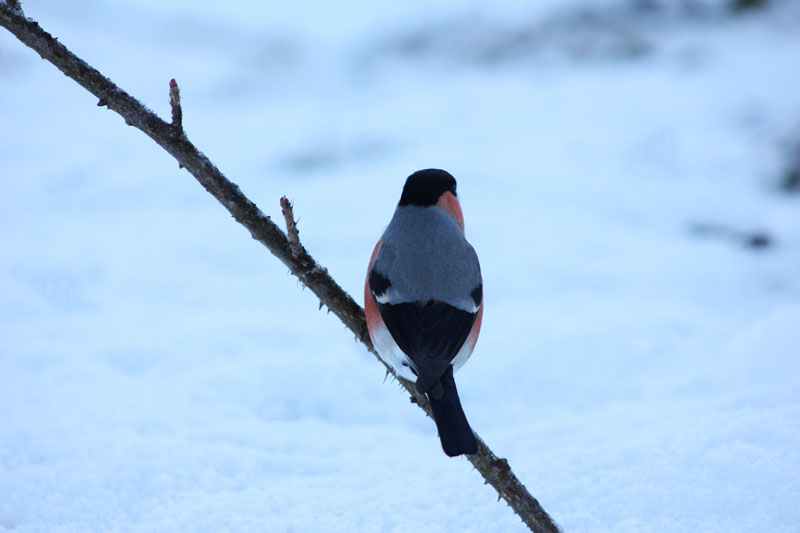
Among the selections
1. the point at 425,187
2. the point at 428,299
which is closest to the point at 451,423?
the point at 428,299

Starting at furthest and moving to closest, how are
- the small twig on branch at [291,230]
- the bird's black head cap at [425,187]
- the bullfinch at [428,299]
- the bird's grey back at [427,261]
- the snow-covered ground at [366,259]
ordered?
the bird's black head cap at [425,187]
the snow-covered ground at [366,259]
the bird's grey back at [427,261]
the bullfinch at [428,299]
the small twig on branch at [291,230]

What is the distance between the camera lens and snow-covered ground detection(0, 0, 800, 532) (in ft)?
9.83

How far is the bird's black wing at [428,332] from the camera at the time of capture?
2.57 metres

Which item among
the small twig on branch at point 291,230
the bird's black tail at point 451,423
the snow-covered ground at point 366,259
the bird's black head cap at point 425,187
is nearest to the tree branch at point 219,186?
the small twig on branch at point 291,230

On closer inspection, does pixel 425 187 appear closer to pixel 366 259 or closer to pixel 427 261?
pixel 427 261

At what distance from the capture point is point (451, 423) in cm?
236

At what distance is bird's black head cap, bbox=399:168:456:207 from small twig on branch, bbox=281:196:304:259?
0.82 metres

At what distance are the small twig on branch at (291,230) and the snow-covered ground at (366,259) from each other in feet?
3.42

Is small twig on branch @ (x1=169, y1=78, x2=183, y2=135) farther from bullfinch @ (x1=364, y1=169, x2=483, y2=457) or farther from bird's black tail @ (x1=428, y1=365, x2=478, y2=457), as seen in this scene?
bird's black tail @ (x1=428, y1=365, x2=478, y2=457)

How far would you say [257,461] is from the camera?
10.8ft

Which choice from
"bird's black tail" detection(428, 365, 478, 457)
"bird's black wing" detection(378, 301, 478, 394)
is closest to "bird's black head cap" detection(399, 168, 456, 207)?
"bird's black wing" detection(378, 301, 478, 394)

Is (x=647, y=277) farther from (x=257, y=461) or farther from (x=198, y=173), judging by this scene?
(x=198, y=173)

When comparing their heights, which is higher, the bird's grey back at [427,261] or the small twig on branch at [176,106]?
the small twig on branch at [176,106]

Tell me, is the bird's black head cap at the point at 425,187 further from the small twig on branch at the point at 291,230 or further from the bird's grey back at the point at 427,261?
the small twig on branch at the point at 291,230
